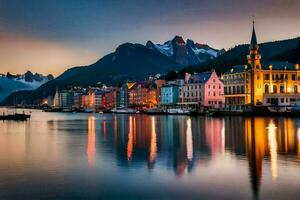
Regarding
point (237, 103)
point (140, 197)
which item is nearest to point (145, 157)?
point (140, 197)

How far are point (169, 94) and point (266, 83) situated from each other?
4002cm

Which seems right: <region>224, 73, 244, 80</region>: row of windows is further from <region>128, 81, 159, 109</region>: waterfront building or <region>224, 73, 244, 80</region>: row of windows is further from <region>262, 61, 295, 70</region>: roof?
<region>128, 81, 159, 109</region>: waterfront building

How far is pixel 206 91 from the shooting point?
126 metres

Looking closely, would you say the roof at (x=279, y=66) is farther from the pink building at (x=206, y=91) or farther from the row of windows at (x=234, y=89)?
the pink building at (x=206, y=91)

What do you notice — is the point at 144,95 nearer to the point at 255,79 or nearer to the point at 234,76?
the point at 234,76

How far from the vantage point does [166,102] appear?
148750 mm

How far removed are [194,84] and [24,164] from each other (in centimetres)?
10610

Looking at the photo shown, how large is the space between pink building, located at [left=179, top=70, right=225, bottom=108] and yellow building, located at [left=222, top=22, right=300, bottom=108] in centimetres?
931

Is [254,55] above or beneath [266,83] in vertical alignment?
above

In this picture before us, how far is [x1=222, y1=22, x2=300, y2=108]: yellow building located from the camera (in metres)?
112

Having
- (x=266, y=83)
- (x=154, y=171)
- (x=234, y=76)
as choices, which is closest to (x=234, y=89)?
(x=234, y=76)

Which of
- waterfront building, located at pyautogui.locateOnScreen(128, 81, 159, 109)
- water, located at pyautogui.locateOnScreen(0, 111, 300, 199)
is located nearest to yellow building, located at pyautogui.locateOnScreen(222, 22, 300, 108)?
waterfront building, located at pyautogui.locateOnScreen(128, 81, 159, 109)

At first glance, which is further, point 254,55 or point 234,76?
point 234,76

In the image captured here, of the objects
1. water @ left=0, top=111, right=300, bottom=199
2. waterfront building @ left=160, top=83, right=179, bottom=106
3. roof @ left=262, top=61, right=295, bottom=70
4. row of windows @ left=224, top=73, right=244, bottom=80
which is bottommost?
water @ left=0, top=111, right=300, bottom=199
